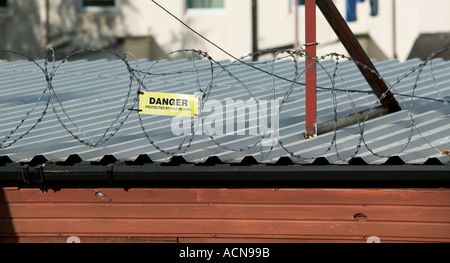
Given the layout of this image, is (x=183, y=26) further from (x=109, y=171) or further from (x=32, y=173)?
(x=109, y=171)

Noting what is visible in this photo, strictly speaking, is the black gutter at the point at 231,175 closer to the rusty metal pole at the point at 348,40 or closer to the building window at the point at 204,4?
the rusty metal pole at the point at 348,40

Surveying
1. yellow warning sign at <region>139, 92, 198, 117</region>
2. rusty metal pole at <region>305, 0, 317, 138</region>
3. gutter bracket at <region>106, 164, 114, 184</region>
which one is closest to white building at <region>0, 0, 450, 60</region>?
rusty metal pole at <region>305, 0, 317, 138</region>

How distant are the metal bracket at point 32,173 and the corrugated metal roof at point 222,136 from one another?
0.25m

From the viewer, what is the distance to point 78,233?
744 cm

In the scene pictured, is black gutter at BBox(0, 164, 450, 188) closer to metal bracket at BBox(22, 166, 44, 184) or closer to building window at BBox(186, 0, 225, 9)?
metal bracket at BBox(22, 166, 44, 184)

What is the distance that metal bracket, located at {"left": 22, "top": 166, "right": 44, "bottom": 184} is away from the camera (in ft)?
22.7

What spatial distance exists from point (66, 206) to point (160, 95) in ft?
4.55

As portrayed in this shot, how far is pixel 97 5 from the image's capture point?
19.2m

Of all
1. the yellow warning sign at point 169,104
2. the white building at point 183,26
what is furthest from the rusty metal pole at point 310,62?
the white building at point 183,26

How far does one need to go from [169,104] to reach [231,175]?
90 centimetres

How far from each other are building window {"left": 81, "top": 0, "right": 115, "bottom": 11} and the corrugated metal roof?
847cm

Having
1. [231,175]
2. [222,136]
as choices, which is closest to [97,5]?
[222,136]
